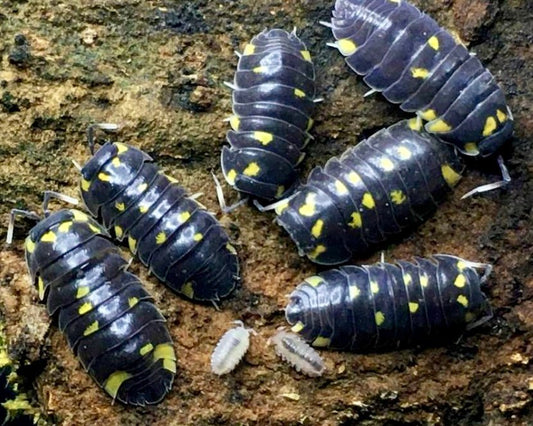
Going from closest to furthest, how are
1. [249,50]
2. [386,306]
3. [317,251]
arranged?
[386,306] → [317,251] → [249,50]

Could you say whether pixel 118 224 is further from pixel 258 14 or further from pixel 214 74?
pixel 258 14

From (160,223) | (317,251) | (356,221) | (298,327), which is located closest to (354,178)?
(356,221)

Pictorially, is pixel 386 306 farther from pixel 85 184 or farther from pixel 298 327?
pixel 85 184

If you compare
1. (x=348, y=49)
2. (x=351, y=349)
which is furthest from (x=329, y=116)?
(x=351, y=349)

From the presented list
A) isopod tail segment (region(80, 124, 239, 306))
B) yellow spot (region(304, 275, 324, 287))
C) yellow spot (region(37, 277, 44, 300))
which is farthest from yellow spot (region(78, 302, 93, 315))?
yellow spot (region(304, 275, 324, 287))

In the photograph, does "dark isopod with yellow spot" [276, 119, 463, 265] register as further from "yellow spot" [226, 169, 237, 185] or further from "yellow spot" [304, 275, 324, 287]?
"yellow spot" [226, 169, 237, 185]

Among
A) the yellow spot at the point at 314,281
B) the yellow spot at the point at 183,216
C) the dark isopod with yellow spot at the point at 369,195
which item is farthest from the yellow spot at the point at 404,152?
the yellow spot at the point at 183,216
